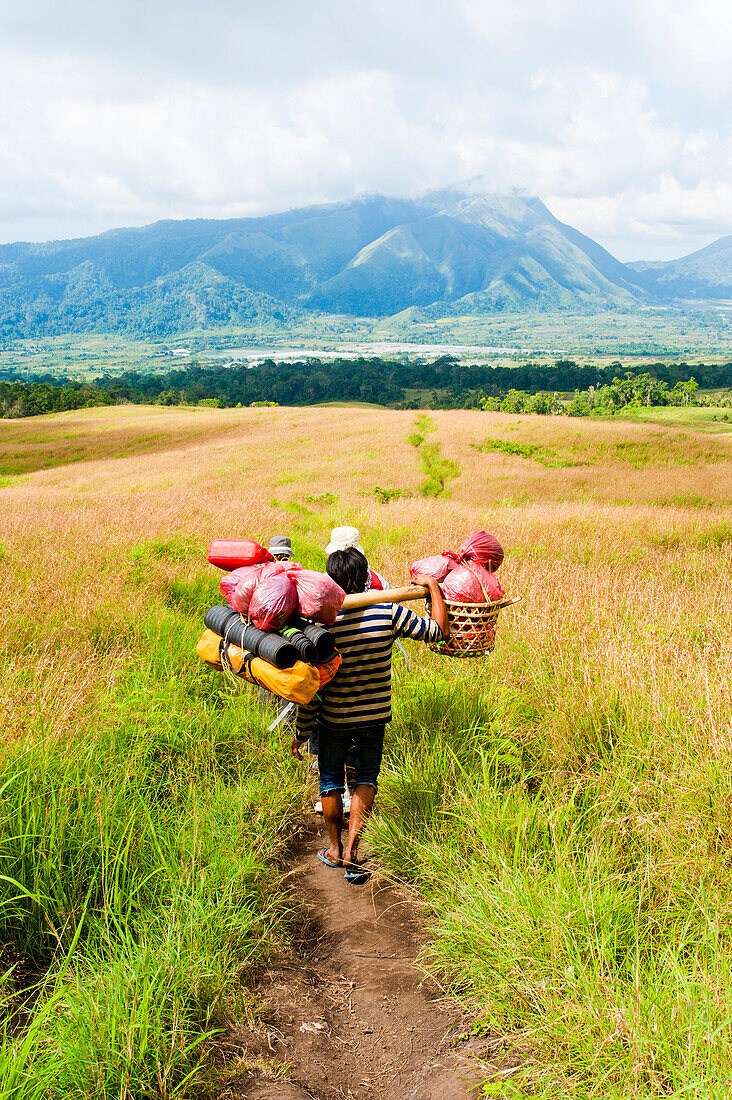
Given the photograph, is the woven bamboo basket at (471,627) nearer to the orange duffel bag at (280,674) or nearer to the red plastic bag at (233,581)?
the orange duffel bag at (280,674)

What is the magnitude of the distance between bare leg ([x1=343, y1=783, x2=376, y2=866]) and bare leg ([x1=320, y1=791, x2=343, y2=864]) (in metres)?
0.04

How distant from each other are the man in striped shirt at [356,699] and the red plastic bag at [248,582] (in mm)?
478

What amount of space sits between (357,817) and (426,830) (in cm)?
48

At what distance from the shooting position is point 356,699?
424 cm

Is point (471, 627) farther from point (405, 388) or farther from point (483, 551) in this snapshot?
point (405, 388)

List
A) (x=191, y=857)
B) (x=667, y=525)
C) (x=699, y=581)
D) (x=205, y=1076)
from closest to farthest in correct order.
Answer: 1. (x=205, y=1076)
2. (x=191, y=857)
3. (x=699, y=581)
4. (x=667, y=525)

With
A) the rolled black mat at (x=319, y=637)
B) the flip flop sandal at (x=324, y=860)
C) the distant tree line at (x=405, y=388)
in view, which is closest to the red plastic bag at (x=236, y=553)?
the rolled black mat at (x=319, y=637)

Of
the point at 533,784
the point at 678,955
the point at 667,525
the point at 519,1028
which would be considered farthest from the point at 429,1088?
the point at 667,525

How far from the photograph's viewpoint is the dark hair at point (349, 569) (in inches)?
163

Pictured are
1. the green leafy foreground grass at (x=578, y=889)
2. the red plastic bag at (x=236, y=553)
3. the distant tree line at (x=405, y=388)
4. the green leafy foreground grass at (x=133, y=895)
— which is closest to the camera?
the green leafy foreground grass at (x=578, y=889)

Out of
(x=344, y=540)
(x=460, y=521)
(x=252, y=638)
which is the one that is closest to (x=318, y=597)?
(x=252, y=638)

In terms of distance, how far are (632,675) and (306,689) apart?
88.0 inches

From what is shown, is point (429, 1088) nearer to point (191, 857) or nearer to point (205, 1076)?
point (205, 1076)

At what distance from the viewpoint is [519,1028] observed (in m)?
2.83
